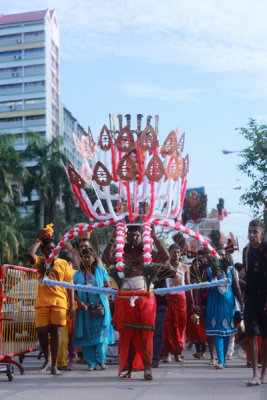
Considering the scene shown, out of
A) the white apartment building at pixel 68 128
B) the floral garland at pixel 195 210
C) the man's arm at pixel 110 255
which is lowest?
the man's arm at pixel 110 255

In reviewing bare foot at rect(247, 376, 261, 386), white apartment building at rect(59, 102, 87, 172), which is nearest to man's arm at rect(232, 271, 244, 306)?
bare foot at rect(247, 376, 261, 386)

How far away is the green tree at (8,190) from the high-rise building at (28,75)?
62.7 metres

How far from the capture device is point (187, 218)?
16.6 m

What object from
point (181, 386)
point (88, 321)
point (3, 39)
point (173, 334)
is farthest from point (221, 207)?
point (3, 39)

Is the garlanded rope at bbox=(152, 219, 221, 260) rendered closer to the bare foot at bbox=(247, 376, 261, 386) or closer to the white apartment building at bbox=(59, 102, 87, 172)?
the bare foot at bbox=(247, 376, 261, 386)

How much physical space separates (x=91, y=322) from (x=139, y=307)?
6.05 ft

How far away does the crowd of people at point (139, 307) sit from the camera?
8.67m

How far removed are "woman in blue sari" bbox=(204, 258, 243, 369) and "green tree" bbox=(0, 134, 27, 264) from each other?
31814mm

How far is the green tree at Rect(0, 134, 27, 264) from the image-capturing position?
42.1m

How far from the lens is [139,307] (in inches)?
352

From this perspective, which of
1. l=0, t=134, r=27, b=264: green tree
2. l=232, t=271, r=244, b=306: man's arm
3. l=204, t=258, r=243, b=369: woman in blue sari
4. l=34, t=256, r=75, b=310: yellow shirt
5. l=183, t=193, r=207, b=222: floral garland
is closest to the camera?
l=34, t=256, r=75, b=310: yellow shirt

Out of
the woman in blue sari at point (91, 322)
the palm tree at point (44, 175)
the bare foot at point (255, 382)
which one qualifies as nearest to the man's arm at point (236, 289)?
the woman in blue sari at point (91, 322)

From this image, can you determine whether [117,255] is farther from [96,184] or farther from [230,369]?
[230,369]

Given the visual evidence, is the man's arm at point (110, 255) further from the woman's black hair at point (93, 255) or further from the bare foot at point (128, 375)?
the bare foot at point (128, 375)
